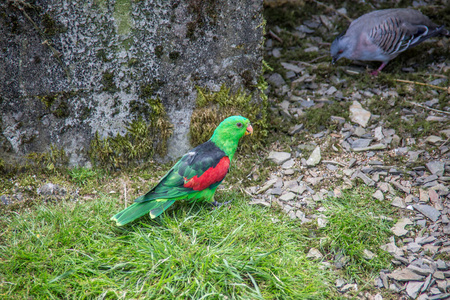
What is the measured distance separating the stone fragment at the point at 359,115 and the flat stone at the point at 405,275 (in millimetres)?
2021

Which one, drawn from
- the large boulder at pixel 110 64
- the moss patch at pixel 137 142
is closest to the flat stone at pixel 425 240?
the large boulder at pixel 110 64

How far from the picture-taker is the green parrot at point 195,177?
333 centimetres

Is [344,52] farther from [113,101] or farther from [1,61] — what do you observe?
[1,61]

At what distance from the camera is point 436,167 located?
401 cm

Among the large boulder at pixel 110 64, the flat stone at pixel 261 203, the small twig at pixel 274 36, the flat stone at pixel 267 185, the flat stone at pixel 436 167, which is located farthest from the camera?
the small twig at pixel 274 36

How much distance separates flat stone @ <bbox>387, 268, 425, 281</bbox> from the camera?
3082mm

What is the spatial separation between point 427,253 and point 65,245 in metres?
3.15

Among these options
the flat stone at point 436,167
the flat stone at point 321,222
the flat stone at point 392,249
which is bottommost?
the flat stone at point 392,249

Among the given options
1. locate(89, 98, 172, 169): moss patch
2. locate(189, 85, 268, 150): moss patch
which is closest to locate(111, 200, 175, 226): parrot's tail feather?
locate(89, 98, 172, 169): moss patch

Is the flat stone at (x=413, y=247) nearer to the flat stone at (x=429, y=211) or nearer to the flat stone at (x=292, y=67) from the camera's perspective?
the flat stone at (x=429, y=211)

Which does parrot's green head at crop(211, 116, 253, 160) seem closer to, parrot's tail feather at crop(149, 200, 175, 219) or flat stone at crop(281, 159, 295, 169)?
parrot's tail feather at crop(149, 200, 175, 219)

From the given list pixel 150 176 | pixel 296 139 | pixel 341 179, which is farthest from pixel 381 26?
pixel 150 176

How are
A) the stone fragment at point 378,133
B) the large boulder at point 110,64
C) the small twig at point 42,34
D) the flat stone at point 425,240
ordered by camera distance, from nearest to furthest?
1. the flat stone at point 425,240
2. the small twig at point 42,34
3. the large boulder at point 110,64
4. the stone fragment at point 378,133

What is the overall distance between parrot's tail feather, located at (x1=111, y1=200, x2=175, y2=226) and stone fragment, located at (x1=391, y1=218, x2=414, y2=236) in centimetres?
213
